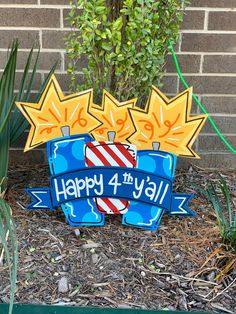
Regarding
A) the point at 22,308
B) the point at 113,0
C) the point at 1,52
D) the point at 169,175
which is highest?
the point at 113,0

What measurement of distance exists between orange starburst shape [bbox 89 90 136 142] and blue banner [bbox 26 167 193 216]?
198 millimetres

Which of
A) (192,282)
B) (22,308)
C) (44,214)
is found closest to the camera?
(22,308)

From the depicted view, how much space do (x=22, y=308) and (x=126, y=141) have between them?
1.06 meters

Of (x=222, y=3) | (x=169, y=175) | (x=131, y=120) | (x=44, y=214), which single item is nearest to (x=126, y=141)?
(x=131, y=120)

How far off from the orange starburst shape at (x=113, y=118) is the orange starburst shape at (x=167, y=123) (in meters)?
0.04

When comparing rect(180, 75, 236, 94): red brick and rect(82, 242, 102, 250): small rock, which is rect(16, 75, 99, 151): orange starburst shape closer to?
rect(82, 242, 102, 250): small rock

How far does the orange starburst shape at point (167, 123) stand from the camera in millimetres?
2717

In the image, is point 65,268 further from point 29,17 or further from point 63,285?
point 29,17

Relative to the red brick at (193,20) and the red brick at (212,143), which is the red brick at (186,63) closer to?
the red brick at (193,20)

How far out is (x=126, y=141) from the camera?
2789 millimetres

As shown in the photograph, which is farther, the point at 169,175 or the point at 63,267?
the point at 169,175

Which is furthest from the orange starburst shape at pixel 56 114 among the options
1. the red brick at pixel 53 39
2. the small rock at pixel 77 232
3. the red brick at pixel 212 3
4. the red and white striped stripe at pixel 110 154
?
the red brick at pixel 212 3

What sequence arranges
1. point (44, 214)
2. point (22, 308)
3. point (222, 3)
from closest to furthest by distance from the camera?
1. point (22, 308)
2. point (44, 214)
3. point (222, 3)

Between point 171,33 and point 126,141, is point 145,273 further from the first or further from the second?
point 171,33
